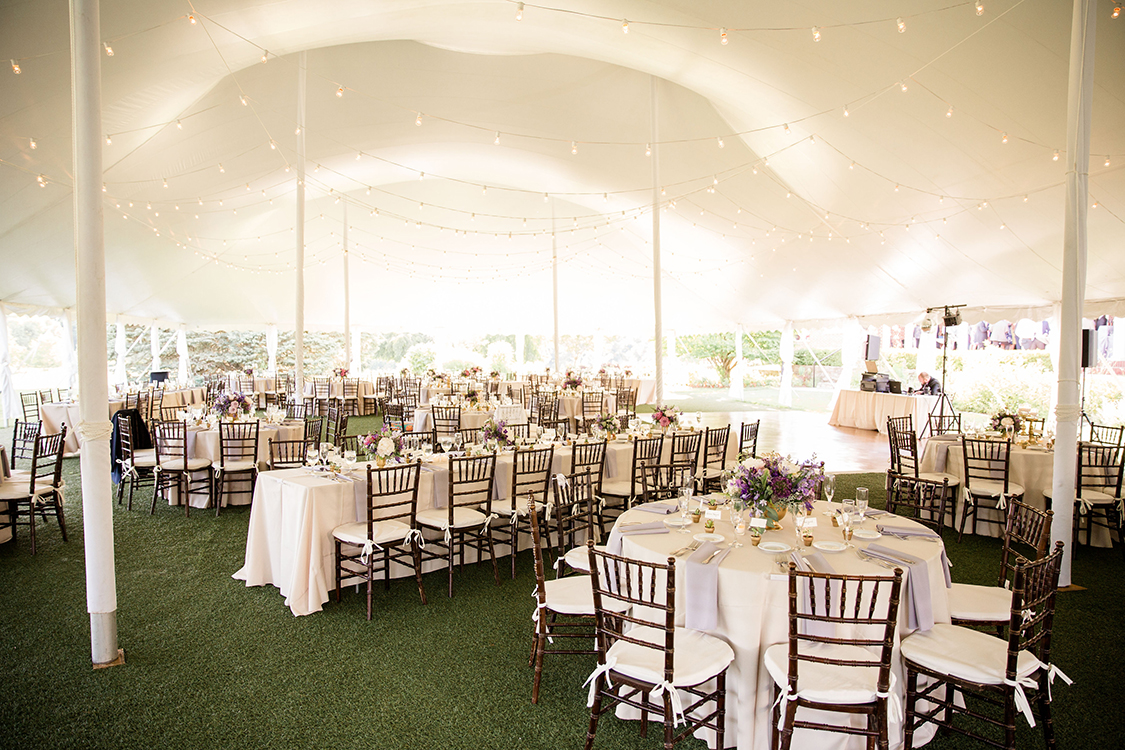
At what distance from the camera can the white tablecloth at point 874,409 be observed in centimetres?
1260

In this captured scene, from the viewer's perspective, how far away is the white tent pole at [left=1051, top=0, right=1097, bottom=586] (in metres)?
4.45

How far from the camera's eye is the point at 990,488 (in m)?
5.94

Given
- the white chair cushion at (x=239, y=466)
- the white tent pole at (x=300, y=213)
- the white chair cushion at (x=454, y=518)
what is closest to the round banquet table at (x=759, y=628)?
the white chair cushion at (x=454, y=518)

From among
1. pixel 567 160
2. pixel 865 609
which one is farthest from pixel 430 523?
pixel 567 160

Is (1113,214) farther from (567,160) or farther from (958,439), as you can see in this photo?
(567,160)

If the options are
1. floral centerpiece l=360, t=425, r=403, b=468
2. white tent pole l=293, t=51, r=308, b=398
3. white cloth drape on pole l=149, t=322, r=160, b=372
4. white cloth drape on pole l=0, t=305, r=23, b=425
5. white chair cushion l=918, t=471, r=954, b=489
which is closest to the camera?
floral centerpiece l=360, t=425, r=403, b=468

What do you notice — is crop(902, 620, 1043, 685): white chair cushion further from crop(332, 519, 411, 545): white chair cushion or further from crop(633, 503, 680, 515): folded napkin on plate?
crop(332, 519, 411, 545): white chair cushion

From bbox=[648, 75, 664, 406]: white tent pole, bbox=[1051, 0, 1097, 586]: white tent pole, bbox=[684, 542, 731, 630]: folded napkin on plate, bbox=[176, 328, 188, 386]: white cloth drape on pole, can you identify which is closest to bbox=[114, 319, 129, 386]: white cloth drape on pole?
bbox=[176, 328, 188, 386]: white cloth drape on pole

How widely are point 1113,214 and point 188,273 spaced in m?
18.2

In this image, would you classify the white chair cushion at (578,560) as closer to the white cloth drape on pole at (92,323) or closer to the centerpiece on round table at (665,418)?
the white cloth drape on pole at (92,323)

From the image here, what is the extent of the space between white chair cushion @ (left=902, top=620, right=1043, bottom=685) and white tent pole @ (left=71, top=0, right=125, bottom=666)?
4.18m

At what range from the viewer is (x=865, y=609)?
2.84 m

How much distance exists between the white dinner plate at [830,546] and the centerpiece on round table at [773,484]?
0.66ft

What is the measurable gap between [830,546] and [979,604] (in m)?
0.86
